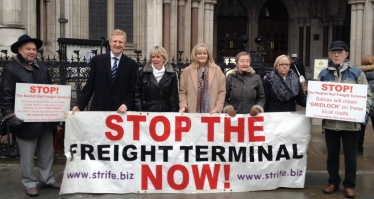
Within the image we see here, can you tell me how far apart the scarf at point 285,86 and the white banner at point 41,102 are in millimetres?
2784

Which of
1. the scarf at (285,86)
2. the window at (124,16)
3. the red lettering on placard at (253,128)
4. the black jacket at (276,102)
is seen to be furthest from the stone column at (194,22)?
the red lettering on placard at (253,128)

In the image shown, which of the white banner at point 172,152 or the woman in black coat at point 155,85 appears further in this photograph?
the woman in black coat at point 155,85

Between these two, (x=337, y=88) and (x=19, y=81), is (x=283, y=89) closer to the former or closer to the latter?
(x=337, y=88)

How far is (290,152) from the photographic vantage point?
234 inches

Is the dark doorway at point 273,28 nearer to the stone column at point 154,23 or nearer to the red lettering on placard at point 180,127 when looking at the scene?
the stone column at point 154,23

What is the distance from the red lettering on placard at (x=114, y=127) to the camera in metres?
5.79

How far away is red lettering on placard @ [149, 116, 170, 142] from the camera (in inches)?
229

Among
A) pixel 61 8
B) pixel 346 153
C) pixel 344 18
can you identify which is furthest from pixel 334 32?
pixel 346 153

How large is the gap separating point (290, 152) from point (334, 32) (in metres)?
20.5

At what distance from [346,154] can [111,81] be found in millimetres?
3187

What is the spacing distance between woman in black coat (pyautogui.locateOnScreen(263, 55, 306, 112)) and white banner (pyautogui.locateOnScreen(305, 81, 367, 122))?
29 centimetres

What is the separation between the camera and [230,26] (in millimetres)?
25984

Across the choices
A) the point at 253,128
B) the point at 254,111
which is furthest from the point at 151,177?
the point at 254,111

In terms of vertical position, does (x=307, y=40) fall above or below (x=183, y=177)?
above
